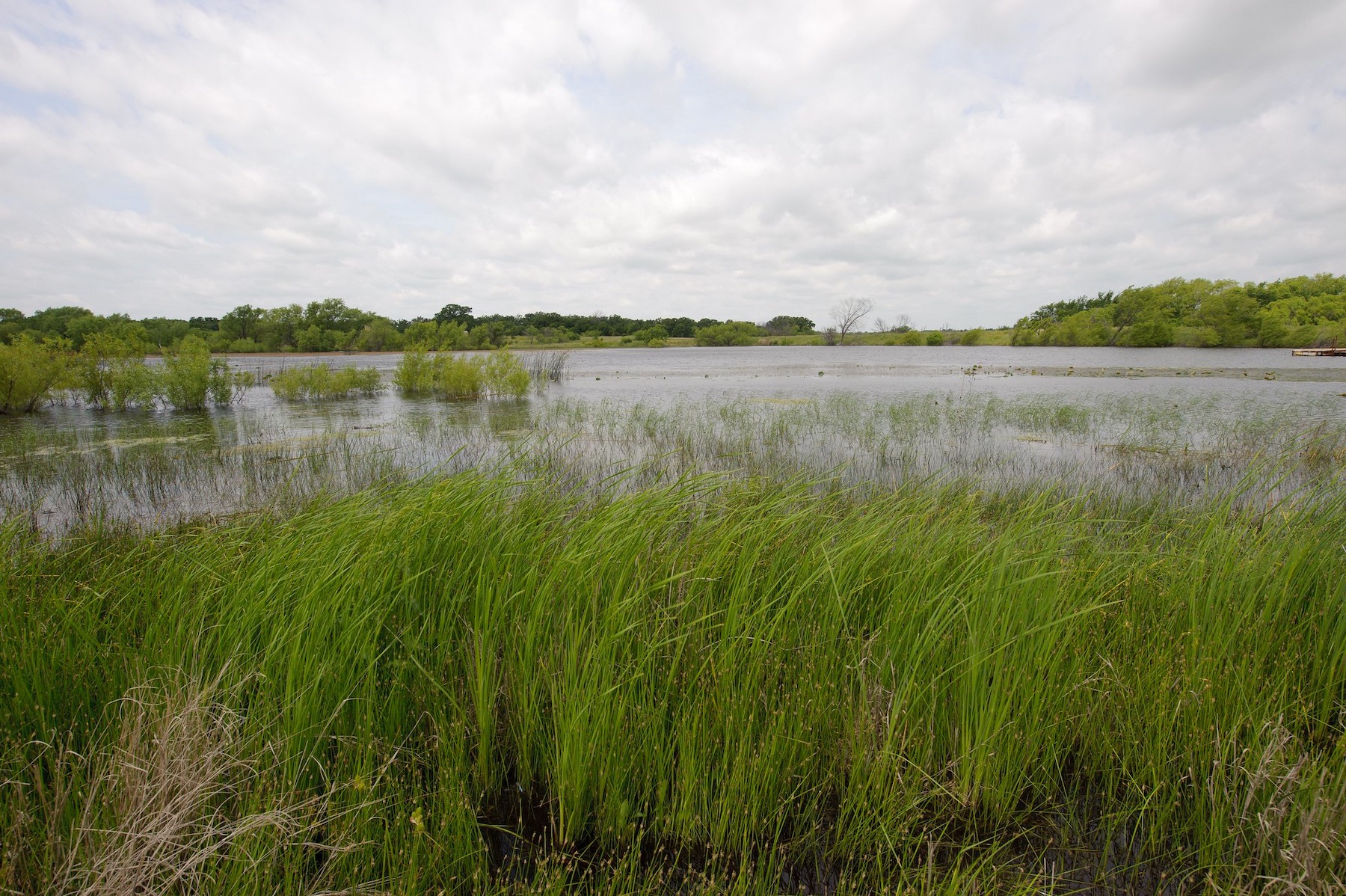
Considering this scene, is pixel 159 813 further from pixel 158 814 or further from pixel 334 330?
pixel 334 330

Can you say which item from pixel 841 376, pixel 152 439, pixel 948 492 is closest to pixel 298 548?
pixel 948 492

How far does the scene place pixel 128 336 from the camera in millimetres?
18656

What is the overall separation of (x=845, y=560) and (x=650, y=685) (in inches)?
49.9

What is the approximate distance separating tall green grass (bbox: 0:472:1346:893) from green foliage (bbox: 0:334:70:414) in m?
18.4

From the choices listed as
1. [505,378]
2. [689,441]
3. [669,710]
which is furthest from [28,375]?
[669,710]

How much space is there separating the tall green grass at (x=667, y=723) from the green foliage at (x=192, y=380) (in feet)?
62.0

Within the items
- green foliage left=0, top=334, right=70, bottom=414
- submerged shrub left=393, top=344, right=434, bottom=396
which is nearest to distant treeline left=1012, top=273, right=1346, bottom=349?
submerged shrub left=393, top=344, right=434, bottom=396

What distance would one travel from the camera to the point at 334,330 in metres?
60.1

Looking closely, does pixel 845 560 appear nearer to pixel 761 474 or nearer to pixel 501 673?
pixel 501 673

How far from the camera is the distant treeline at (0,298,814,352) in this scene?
33750 millimetres

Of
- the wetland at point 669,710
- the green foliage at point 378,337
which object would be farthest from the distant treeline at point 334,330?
the wetland at point 669,710

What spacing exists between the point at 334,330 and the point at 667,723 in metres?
69.3

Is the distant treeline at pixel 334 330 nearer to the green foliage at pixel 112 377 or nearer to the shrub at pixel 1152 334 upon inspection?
the green foliage at pixel 112 377

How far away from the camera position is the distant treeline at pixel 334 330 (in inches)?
1329
